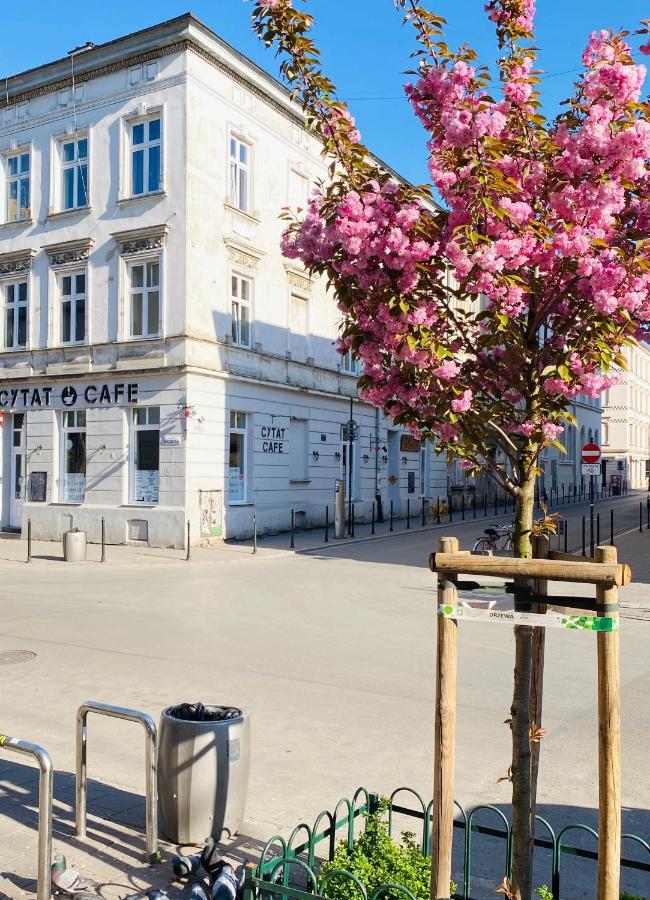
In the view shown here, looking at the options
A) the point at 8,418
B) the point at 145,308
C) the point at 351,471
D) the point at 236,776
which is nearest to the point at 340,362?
the point at 351,471

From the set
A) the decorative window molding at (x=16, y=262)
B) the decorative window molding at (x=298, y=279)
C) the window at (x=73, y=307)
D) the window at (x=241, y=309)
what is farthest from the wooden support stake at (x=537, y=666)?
the decorative window molding at (x=16, y=262)

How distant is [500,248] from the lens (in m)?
3.35

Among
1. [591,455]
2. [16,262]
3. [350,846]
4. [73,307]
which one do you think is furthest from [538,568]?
[16,262]

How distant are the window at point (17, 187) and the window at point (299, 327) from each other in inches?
358

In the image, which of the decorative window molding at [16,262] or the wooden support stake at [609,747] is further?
the decorative window molding at [16,262]

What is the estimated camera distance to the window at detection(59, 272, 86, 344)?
25094 mm

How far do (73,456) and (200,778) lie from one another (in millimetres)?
21484

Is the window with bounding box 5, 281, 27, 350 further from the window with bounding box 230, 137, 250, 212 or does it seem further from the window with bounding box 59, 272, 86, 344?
the window with bounding box 230, 137, 250, 212

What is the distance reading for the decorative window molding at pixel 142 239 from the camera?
76.5 feet

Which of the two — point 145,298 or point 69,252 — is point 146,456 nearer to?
point 145,298

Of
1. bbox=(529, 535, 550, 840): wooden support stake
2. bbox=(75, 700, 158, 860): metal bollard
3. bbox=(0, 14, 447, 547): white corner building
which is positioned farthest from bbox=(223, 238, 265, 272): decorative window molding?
bbox=(529, 535, 550, 840): wooden support stake

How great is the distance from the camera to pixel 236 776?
16.0 ft

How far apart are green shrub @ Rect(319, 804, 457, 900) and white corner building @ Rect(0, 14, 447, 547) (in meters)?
18.8

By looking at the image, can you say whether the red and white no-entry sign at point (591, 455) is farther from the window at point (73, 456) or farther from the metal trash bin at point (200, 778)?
the metal trash bin at point (200, 778)
